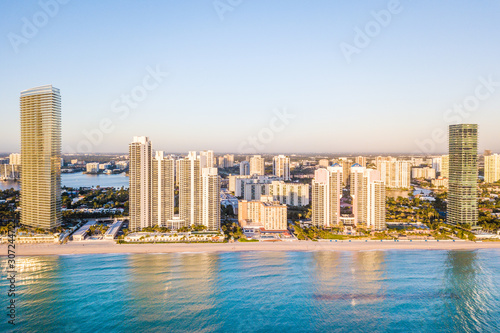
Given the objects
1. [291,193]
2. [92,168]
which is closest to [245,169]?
[291,193]

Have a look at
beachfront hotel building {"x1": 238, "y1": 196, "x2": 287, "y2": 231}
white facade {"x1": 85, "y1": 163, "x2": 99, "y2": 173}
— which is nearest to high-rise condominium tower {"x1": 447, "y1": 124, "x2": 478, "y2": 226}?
beachfront hotel building {"x1": 238, "y1": 196, "x2": 287, "y2": 231}

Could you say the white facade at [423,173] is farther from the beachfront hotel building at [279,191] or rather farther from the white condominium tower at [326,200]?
the white condominium tower at [326,200]

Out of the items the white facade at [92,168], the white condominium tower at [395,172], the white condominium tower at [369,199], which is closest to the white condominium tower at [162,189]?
the white condominium tower at [369,199]

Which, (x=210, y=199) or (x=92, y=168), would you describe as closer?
(x=210, y=199)

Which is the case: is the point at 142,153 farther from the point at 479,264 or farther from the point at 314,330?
the point at 479,264

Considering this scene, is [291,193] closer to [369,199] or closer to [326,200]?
[326,200]
